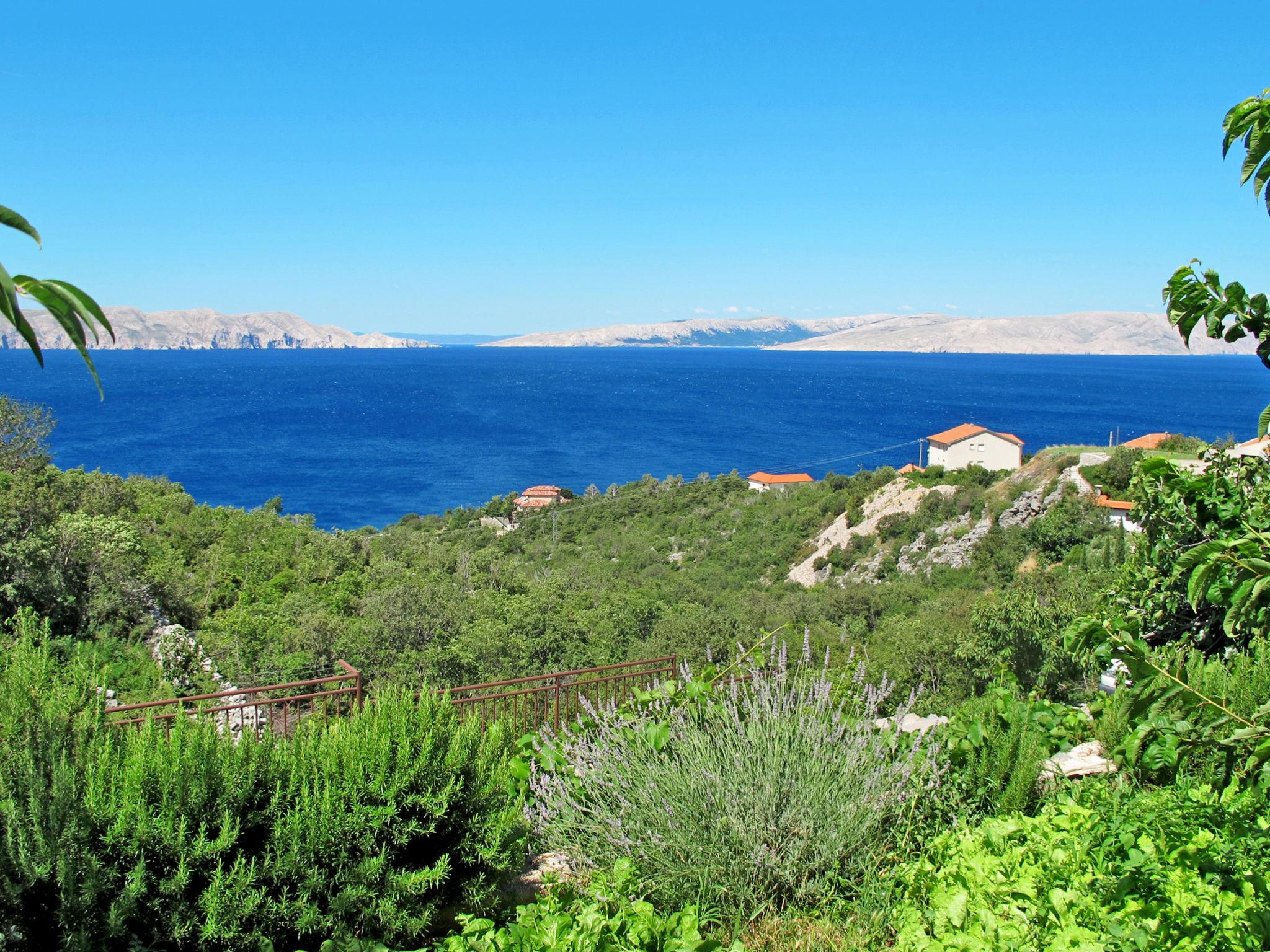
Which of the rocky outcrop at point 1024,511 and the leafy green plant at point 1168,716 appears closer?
the leafy green plant at point 1168,716

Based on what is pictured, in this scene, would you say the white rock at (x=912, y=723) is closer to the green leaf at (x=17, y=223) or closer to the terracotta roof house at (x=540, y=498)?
the green leaf at (x=17, y=223)

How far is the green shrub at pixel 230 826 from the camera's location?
2703mm

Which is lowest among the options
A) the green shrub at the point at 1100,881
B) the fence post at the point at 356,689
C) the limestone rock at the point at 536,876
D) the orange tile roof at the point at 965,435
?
the orange tile roof at the point at 965,435

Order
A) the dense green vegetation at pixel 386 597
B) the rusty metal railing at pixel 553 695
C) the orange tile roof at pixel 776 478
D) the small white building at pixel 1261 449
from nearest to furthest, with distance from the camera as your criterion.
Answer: the small white building at pixel 1261 449
the rusty metal railing at pixel 553 695
the dense green vegetation at pixel 386 597
the orange tile roof at pixel 776 478

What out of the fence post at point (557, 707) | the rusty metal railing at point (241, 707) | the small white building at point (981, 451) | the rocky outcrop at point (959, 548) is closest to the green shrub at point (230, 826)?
the rusty metal railing at point (241, 707)

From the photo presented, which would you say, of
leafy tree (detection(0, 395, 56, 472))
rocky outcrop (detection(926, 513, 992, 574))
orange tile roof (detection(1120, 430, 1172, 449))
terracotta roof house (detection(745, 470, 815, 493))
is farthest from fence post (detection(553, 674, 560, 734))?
terracotta roof house (detection(745, 470, 815, 493))

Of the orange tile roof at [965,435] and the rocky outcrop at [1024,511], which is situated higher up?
the orange tile roof at [965,435]

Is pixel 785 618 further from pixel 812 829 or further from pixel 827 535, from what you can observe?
pixel 812 829

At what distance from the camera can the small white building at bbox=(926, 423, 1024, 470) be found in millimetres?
47438

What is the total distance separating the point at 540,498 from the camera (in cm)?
6019

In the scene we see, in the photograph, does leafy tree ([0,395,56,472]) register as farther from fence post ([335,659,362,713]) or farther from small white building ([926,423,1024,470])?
small white building ([926,423,1024,470])

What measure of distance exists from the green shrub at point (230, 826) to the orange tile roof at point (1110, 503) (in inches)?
1140

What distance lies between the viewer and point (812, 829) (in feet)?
10.6

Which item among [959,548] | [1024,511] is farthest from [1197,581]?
[1024,511]
